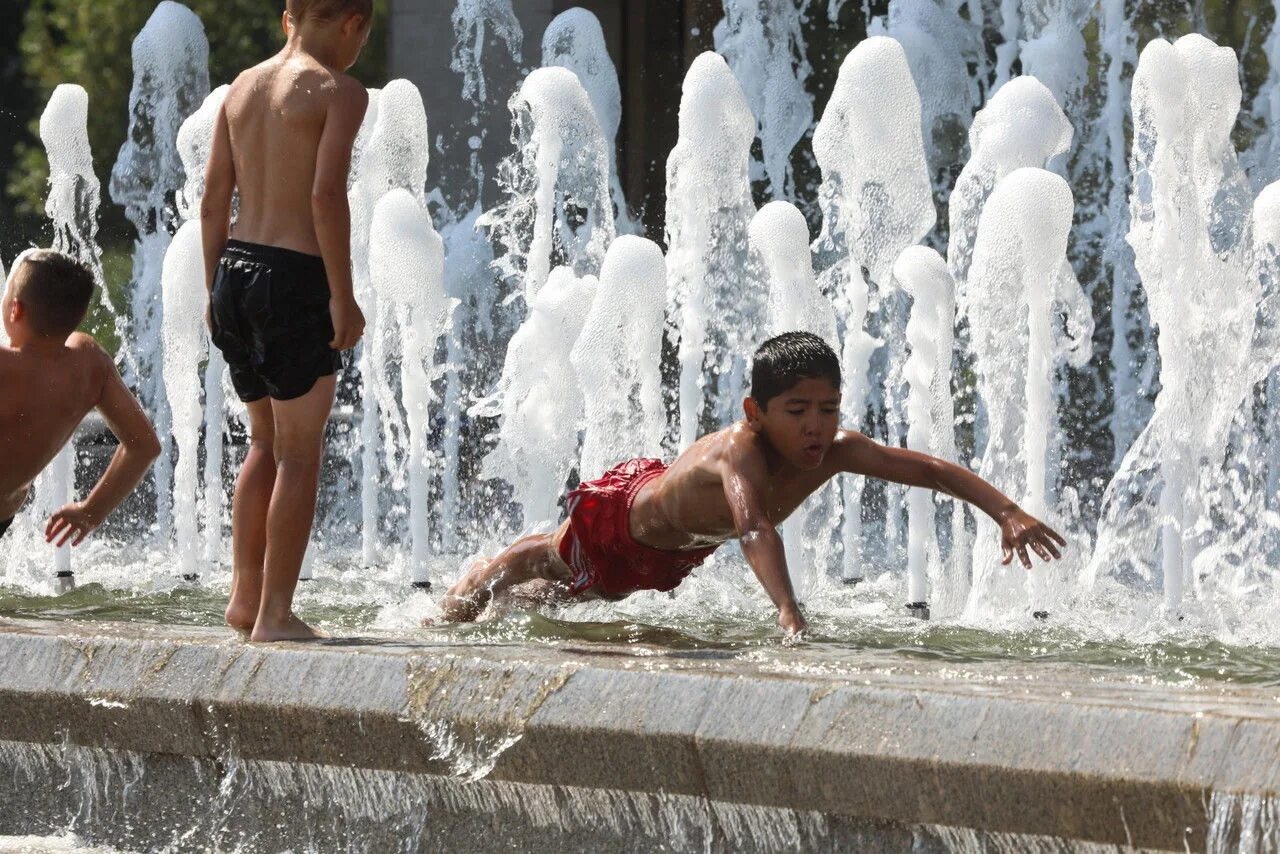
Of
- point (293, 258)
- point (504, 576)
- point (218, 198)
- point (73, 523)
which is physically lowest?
point (504, 576)

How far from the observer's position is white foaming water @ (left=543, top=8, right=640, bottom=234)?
13484mm

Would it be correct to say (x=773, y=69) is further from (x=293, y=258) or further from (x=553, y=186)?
(x=293, y=258)

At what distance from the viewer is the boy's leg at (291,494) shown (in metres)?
3.96

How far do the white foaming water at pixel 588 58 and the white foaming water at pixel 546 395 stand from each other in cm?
535

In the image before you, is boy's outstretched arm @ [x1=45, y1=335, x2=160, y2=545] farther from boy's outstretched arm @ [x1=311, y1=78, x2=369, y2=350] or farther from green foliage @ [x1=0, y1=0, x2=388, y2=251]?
green foliage @ [x1=0, y1=0, x2=388, y2=251]

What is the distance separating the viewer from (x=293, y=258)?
13.1 ft

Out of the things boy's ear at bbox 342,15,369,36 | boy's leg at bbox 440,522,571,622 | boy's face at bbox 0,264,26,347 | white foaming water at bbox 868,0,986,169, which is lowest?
boy's leg at bbox 440,522,571,622

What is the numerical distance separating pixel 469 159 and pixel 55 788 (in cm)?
1029

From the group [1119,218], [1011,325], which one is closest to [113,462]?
[1011,325]

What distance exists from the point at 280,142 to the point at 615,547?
134cm

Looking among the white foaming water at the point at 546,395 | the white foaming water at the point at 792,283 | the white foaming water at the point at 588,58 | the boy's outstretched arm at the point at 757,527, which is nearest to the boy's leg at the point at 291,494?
the boy's outstretched arm at the point at 757,527

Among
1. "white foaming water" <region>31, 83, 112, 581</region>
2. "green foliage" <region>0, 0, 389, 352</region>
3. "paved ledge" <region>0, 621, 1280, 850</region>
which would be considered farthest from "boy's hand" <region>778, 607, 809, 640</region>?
"green foliage" <region>0, 0, 389, 352</region>

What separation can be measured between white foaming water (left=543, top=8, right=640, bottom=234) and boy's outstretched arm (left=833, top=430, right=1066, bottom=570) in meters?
9.14

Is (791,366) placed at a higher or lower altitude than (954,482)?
higher
